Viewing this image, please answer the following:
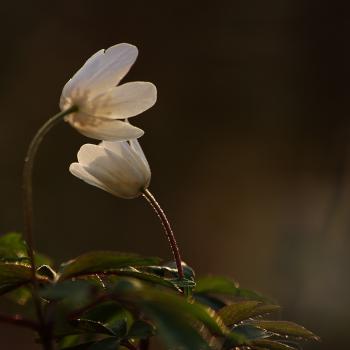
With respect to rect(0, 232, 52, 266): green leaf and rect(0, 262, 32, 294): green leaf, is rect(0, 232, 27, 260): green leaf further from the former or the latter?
rect(0, 262, 32, 294): green leaf

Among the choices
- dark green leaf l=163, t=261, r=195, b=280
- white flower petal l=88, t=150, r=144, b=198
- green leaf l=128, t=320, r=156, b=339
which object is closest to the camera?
green leaf l=128, t=320, r=156, b=339

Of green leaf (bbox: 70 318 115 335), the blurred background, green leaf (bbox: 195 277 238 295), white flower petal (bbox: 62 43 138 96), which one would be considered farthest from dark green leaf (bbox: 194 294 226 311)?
the blurred background

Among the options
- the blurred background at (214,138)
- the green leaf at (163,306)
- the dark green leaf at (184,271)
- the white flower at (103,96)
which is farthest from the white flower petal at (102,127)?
the blurred background at (214,138)

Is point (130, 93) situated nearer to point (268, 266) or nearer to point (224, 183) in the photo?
point (268, 266)

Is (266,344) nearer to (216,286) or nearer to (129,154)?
(216,286)

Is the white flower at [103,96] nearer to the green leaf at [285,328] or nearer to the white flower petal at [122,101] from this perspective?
the white flower petal at [122,101]

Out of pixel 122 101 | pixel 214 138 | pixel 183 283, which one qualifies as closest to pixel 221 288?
pixel 183 283

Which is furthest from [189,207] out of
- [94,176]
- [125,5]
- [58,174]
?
[94,176]
